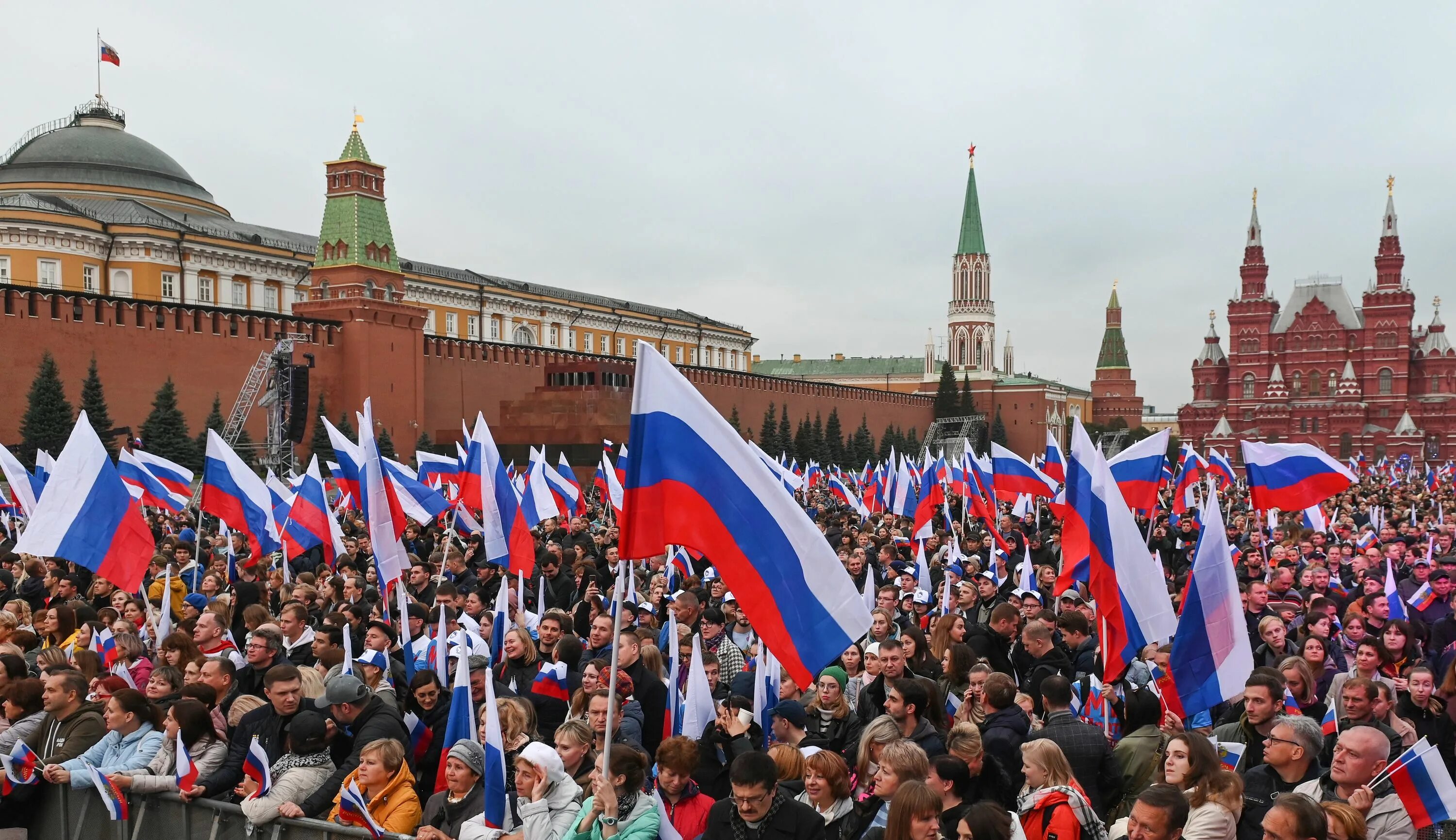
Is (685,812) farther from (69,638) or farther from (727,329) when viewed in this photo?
(727,329)

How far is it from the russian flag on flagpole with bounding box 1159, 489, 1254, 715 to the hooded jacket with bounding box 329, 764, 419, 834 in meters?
3.62

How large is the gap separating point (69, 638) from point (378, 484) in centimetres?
230

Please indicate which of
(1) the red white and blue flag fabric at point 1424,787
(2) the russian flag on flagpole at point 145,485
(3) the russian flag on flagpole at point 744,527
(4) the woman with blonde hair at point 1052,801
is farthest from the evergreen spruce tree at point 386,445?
(1) the red white and blue flag fabric at point 1424,787

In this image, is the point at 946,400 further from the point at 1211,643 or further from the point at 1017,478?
the point at 1211,643

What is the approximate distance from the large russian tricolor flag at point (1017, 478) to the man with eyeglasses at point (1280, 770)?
1178cm

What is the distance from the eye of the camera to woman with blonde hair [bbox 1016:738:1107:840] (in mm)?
4000

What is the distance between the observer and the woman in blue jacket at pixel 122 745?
507 centimetres

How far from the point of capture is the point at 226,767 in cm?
500

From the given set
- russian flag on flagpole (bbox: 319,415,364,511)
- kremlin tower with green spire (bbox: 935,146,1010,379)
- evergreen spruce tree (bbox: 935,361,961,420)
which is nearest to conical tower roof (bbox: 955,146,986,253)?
kremlin tower with green spire (bbox: 935,146,1010,379)

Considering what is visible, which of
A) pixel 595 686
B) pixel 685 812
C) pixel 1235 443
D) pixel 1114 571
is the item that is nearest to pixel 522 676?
pixel 595 686

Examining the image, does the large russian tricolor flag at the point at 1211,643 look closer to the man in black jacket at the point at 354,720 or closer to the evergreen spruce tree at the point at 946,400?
the man in black jacket at the point at 354,720

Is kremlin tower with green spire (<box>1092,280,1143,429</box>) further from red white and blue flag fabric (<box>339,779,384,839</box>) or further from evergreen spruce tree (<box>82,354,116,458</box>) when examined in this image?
red white and blue flag fabric (<box>339,779,384,839</box>)

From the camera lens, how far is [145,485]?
14188mm

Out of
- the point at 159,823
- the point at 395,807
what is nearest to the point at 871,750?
the point at 395,807
